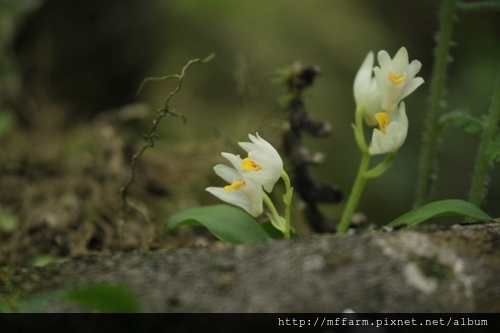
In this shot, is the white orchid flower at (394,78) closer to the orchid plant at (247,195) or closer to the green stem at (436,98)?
the orchid plant at (247,195)

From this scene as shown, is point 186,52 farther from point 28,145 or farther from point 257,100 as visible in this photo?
point 28,145

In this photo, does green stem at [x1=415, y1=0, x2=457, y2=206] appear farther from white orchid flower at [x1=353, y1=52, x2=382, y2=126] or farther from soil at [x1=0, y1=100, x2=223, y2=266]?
soil at [x1=0, y1=100, x2=223, y2=266]

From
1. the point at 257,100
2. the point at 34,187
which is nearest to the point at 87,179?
the point at 34,187

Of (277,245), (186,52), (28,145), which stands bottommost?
(277,245)

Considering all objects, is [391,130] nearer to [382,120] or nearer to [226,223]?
[382,120]

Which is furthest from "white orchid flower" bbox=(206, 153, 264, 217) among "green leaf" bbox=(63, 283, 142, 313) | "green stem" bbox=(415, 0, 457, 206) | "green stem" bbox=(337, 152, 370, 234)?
"green stem" bbox=(415, 0, 457, 206)
